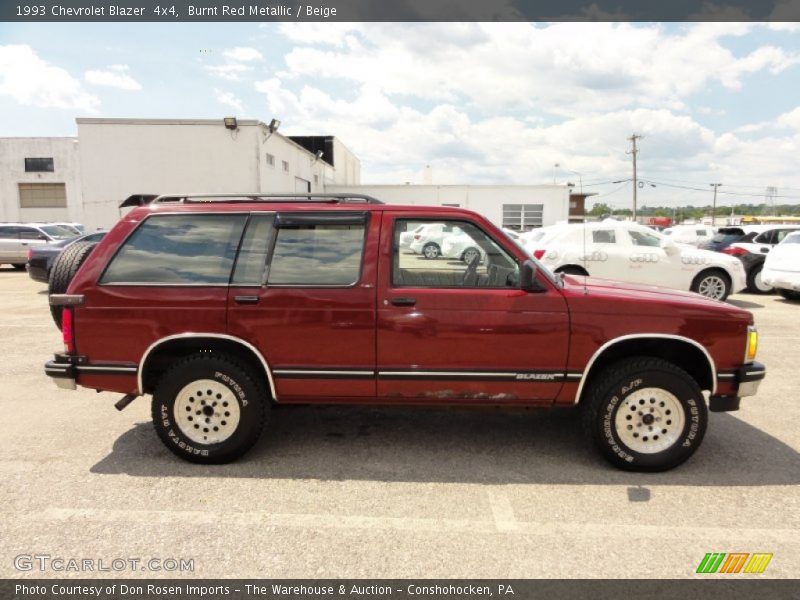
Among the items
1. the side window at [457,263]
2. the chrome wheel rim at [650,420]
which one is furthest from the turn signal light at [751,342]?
the side window at [457,263]

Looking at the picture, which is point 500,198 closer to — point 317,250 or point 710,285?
point 710,285

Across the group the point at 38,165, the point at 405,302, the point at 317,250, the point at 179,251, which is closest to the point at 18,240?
the point at 179,251

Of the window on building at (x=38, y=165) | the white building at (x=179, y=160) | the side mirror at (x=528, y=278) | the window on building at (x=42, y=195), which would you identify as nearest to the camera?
the side mirror at (x=528, y=278)

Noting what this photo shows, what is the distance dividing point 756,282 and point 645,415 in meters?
11.7

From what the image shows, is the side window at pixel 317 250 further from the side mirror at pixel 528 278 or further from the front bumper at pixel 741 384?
the front bumper at pixel 741 384

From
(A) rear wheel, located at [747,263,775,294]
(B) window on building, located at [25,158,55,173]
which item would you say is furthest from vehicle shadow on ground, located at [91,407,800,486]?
(B) window on building, located at [25,158,55,173]

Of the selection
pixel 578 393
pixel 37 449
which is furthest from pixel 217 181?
pixel 578 393

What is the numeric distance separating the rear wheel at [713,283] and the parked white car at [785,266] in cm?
138

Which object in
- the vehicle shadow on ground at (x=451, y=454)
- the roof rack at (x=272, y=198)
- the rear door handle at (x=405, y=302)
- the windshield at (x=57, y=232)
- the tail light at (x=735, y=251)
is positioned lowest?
the vehicle shadow on ground at (x=451, y=454)

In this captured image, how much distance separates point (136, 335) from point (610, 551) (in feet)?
10.9

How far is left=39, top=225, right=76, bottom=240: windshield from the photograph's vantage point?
17498mm

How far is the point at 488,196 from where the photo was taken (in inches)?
1417
